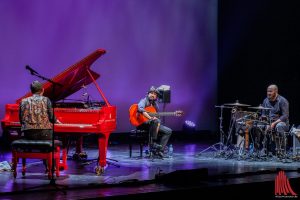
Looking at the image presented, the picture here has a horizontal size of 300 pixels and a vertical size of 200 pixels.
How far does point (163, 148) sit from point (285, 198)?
309cm

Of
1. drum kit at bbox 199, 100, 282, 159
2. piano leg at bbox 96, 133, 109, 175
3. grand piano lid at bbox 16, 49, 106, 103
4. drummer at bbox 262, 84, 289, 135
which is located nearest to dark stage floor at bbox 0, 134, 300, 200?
piano leg at bbox 96, 133, 109, 175

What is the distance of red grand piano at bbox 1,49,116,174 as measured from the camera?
6.84m

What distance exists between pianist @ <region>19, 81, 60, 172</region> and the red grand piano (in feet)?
1.22

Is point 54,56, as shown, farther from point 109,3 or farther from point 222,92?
point 222,92

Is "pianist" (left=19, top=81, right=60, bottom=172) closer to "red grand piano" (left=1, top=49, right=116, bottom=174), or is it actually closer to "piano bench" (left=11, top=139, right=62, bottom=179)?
"piano bench" (left=11, top=139, right=62, bottom=179)

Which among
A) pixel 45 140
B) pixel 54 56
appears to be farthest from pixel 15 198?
pixel 54 56

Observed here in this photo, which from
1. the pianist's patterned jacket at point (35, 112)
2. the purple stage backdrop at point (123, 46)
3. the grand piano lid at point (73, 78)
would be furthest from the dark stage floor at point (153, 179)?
the purple stage backdrop at point (123, 46)

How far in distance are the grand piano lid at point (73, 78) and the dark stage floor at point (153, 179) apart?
1087 mm

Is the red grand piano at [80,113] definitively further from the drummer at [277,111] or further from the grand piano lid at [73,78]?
the drummer at [277,111]

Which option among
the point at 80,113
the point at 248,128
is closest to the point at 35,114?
the point at 80,113

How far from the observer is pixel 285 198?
6234 mm

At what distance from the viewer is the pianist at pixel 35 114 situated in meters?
6.44

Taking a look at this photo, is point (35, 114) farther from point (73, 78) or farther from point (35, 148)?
point (73, 78)

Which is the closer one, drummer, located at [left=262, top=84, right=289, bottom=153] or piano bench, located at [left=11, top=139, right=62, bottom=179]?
piano bench, located at [left=11, top=139, right=62, bottom=179]
